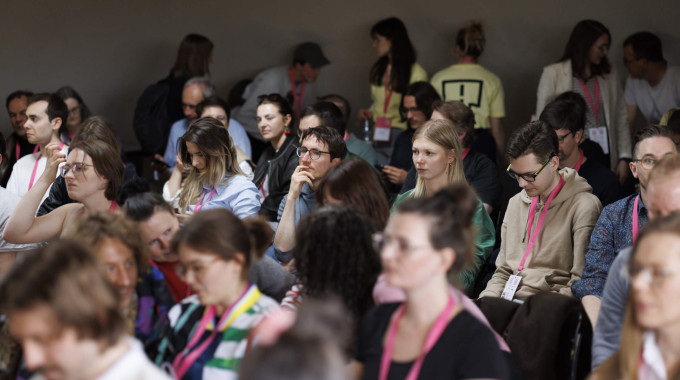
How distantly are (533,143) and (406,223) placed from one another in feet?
4.87

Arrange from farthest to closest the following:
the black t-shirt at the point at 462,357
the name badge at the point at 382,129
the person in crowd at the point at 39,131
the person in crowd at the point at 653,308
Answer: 1. the name badge at the point at 382,129
2. the person in crowd at the point at 39,131
3. the black t-shirt at the point at 462,357
4. the person in crowd at the point at 653,308

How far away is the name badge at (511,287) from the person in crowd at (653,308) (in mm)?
1286

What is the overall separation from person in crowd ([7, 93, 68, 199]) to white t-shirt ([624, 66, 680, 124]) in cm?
392

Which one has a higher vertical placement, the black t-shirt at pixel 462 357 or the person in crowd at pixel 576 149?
the person in crowd at pixel 576 149

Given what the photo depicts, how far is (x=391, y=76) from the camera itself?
5.70m

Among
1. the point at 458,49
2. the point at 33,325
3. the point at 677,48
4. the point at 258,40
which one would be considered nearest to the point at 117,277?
the point at 33,325

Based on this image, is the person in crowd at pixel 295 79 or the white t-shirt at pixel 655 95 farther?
the person in crowd at pixel 295 79

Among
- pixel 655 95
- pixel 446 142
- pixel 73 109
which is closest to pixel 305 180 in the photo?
pixel 446 142

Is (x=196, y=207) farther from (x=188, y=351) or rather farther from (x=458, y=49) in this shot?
(x=458, y=49)

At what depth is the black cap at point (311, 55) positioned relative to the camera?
6.13 metres

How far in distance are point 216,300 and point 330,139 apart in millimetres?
1748

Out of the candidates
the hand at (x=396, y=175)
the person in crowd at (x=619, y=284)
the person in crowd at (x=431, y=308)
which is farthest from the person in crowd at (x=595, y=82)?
the person in crowd at (x=431, y=308)

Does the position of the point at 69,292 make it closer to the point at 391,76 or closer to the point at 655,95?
the point at 391,76

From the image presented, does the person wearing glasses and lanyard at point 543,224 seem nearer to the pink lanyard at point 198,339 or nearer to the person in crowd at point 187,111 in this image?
the pink lanyard at point 198,339
